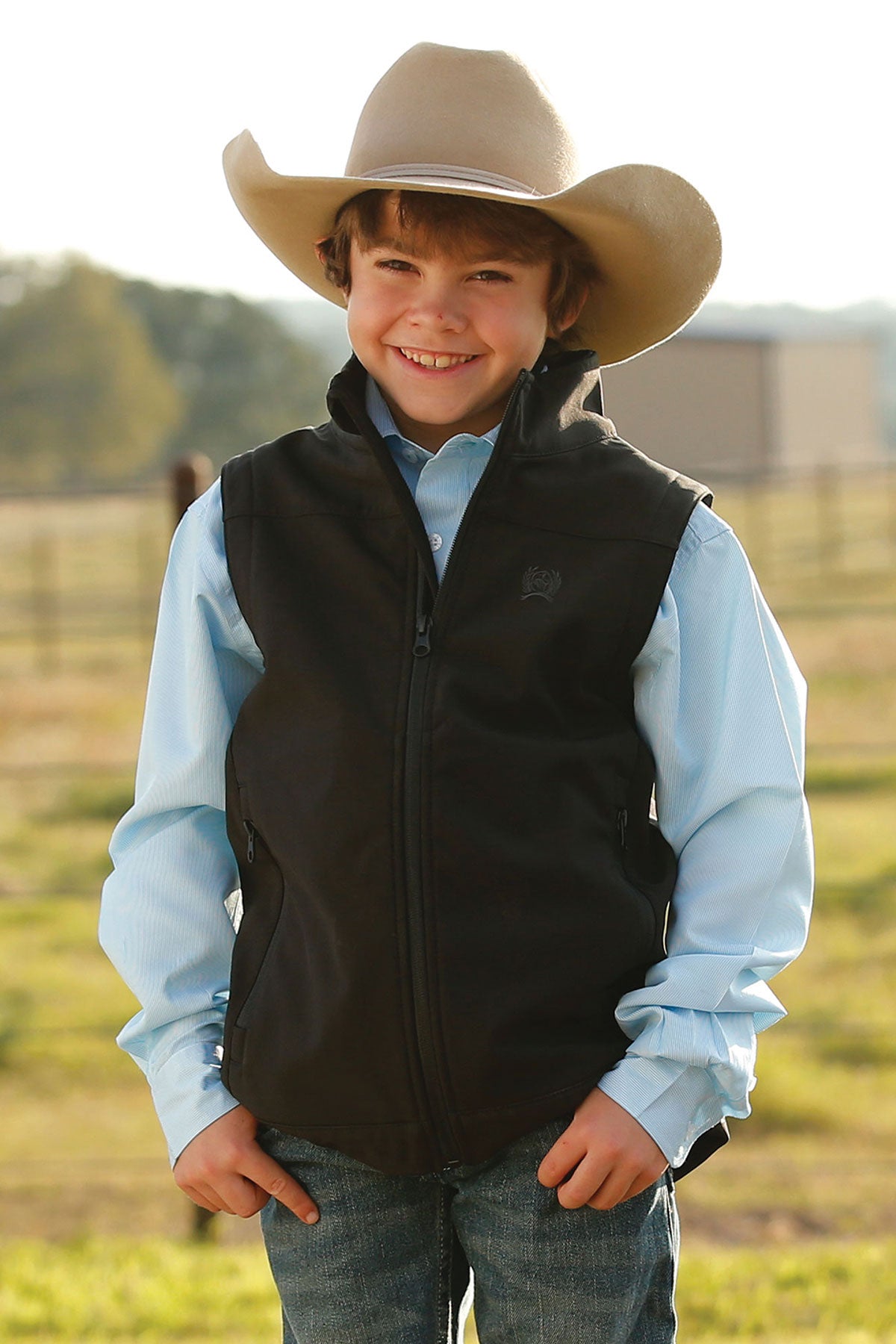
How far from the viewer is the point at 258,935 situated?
1.32 meters

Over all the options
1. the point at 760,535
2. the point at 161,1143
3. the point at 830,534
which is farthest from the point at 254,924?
the point at 760,535

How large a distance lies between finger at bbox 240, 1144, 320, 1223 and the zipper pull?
0.44 m

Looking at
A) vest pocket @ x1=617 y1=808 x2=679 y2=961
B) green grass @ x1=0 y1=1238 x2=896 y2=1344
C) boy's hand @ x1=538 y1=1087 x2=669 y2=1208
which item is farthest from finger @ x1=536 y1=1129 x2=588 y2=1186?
green grass @ x1=0 y1=1238 x2=896 y2=1344

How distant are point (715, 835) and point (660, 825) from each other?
0.06 m

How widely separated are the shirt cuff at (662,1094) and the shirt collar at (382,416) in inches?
21.8

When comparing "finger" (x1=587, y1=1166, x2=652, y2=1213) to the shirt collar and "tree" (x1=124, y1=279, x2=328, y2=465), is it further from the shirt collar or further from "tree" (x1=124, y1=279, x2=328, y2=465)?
"tree" (x1=124, y1=279, x2=328, y2=465)

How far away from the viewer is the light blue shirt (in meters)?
1.25

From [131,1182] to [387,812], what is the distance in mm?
3006

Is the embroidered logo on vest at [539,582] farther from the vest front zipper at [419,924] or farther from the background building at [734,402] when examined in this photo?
the background building at [734,402]

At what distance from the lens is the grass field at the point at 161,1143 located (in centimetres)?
246

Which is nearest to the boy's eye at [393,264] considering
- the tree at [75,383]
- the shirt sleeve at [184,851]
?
Answer: the shirt sleeve at [184,851]

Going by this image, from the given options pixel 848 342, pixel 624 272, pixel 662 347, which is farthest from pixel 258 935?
pixel 848 342

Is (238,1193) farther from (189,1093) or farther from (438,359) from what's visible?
(438,359)

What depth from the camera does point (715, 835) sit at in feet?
4.25
